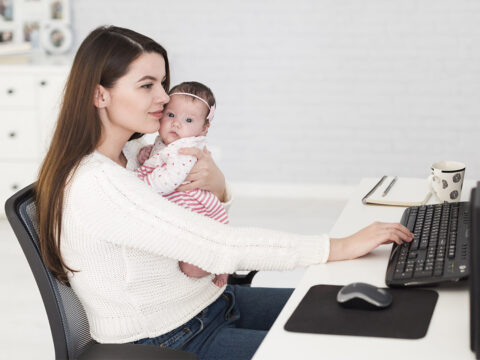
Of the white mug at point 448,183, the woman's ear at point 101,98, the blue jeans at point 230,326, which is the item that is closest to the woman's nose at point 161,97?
the woman's ear at point 101,98

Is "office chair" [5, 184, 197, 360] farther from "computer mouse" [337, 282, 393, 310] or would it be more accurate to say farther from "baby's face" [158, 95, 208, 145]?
"baby's face" [158, 95, 208, 145]

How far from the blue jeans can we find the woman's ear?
481 millimetres

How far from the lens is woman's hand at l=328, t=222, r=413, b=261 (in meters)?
1.40

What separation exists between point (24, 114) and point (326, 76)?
5.92 feet

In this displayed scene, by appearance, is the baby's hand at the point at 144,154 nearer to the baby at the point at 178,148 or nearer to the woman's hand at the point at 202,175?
the baby at the point at 178,148

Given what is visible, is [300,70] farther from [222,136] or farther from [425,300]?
[425,300]

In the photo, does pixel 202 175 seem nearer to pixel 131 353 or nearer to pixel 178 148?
pixel 178 148

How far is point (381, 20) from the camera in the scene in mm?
4203

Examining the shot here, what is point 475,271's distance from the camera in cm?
92

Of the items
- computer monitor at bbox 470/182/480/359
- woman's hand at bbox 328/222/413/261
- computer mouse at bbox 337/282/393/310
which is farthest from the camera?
woman's hand at bbox 328/222/413/261

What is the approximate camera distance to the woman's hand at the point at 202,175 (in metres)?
1.75

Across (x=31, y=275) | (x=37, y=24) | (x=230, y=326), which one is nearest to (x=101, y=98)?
(x=230, y=326)

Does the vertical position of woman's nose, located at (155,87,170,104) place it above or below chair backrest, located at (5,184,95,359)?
above

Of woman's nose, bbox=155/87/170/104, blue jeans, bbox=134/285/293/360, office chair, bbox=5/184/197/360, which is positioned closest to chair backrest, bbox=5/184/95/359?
office chair, bbox=5/184/197/360
